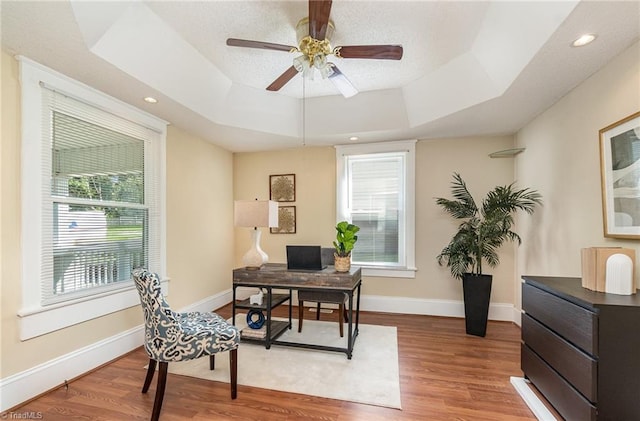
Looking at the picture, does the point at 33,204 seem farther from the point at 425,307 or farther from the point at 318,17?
the point at 425,307

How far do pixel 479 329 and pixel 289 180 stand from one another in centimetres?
324

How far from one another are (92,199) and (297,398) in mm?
2487

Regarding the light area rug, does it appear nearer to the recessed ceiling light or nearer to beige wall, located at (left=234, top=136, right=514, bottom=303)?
beige wall, located at (left=234, top=136, right=514, bottom=303)

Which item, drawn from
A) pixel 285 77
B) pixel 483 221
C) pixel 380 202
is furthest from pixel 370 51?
pixel 380 202

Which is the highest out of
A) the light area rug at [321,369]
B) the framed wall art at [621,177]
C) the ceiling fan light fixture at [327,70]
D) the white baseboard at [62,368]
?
the ceiling fan light fixture at [327,70]

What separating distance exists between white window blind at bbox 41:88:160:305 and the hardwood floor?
0.75m

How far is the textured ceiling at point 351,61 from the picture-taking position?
72.7 inches

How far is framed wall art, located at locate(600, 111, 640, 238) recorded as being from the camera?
188cm

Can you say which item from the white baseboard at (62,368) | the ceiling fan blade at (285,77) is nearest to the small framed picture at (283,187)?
the ceiling fan blade at (285,77)

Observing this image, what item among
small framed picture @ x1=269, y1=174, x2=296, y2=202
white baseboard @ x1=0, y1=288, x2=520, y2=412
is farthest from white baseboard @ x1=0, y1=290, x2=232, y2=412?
small framed picture @ x1=269, y1=174, x2=296, y2=202

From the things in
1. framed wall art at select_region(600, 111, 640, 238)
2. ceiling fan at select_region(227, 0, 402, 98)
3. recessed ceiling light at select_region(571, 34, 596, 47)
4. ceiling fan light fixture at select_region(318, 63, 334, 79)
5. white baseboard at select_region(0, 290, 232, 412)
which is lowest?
white baseboard at select_region(0, 290, 232, 412)

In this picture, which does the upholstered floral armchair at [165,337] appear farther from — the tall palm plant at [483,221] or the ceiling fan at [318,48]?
the tall palm plant at [483,221]

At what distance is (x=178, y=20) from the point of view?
225 centimetres

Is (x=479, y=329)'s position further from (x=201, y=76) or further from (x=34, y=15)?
(x=34, y=15)
